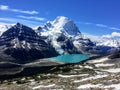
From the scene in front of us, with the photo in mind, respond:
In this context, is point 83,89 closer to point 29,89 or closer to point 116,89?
point 116,89

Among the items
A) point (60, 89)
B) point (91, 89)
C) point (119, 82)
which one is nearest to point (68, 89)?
point (60, 89)

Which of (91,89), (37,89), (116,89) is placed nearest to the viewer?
(116,89)

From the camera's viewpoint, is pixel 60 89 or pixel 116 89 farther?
pixel 60 89

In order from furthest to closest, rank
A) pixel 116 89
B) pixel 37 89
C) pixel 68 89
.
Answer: pixel 37 89
pixel 68 89
pixel 116 89

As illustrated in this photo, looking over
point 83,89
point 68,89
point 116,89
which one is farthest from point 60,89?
point 116,89

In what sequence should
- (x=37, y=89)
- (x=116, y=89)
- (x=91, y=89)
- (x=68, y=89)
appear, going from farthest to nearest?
(x=37, y=89) < (x=68, y=89) < (x=91, y=89) < (x=116, y=89)

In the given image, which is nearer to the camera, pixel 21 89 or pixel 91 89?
pixel 91 89

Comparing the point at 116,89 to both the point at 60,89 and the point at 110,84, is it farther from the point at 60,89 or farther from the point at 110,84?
the point at 60,89

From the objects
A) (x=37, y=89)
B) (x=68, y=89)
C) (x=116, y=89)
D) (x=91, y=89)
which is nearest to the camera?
(x=116, y=89)
